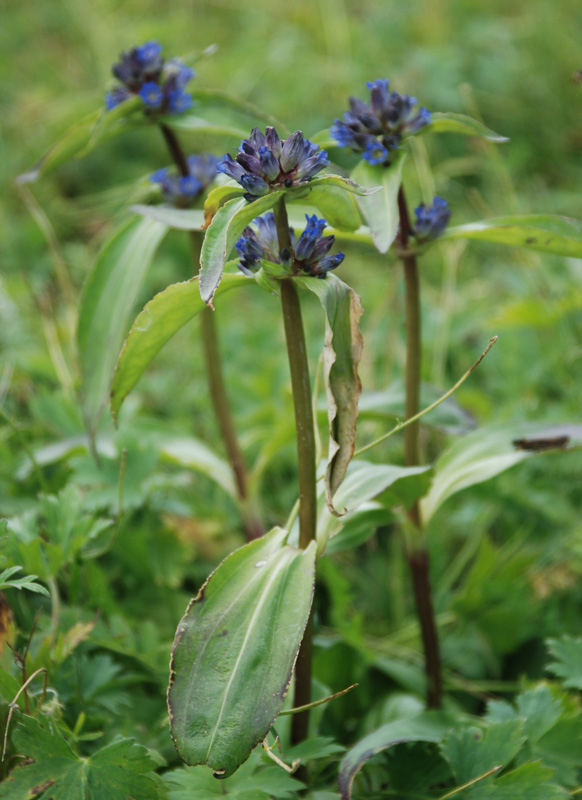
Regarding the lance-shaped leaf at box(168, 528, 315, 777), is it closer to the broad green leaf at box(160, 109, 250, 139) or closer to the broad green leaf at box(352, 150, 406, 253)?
the broad green leaf at box(352, 150, 406, 253)

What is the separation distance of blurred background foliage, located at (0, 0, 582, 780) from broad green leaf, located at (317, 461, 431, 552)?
32 centimetres

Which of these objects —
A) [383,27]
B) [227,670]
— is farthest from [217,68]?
[227,670]

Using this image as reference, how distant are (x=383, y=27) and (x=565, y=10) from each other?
814 millimetres

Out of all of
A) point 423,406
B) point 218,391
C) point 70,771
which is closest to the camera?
point 70,771

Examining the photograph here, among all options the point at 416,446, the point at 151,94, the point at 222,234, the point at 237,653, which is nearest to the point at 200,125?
the point at 151,94

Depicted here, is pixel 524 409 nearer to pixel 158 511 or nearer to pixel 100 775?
pixel 158 511

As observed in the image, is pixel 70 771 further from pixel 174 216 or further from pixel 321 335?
pixel 321 335

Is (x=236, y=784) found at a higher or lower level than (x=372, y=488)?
lower

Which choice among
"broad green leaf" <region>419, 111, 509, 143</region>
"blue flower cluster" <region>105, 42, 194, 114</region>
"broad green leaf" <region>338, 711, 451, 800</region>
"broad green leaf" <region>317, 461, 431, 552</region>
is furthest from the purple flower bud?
"broad green leaf" <region>338, 711, 451, 800</region>

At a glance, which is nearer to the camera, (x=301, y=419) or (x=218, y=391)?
(x=301, y=419)

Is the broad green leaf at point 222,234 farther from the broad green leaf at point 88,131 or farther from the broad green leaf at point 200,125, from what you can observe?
the broad green leaf at point 88,131

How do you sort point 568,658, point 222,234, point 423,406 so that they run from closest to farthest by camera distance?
1. point 222,234
2. point 568,658
3. point 423,406

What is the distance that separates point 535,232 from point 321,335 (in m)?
1.34

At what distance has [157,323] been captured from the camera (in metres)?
1.02
